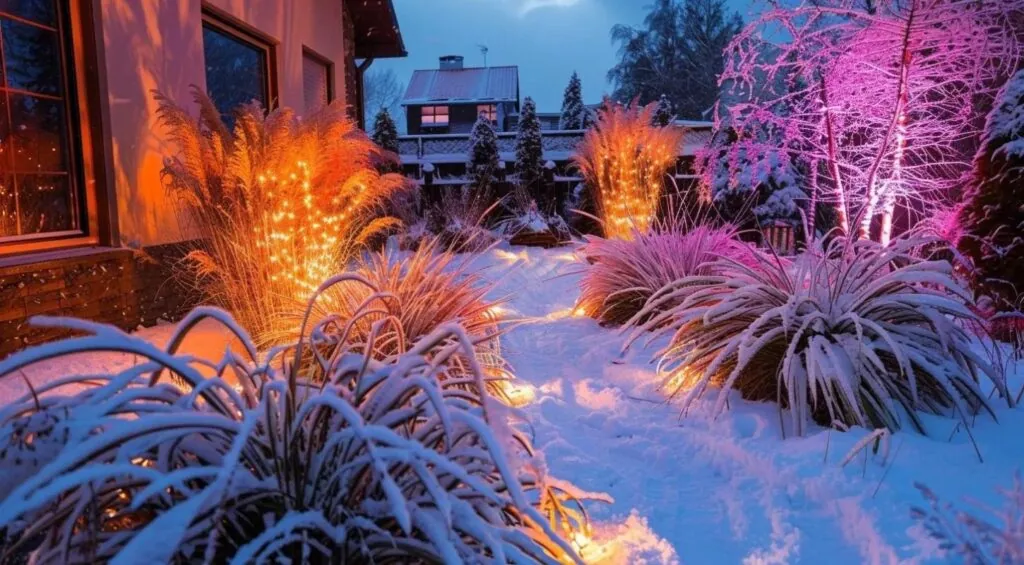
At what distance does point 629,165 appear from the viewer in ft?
25.8

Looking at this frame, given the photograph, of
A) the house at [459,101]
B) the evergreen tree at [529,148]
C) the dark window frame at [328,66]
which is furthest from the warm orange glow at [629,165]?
the house at [459,101]

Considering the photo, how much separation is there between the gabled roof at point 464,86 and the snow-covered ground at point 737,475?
23130 mm

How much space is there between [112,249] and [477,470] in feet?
10.4

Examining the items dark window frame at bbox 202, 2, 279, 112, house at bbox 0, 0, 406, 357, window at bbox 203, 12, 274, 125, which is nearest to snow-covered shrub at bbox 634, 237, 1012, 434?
house at bbox 0, 0, 406, 357

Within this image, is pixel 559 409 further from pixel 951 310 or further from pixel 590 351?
pixel 951 310

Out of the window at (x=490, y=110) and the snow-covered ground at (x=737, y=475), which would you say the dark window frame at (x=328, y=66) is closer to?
the snow-covered ground at (x=737, y=475)

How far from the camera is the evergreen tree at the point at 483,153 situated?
12.8 metres

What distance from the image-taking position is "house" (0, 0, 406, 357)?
317 cm

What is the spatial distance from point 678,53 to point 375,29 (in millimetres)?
18613

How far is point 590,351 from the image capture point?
12.8 ft

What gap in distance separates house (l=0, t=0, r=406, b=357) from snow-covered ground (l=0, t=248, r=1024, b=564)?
69 cm

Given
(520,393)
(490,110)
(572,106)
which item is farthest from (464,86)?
(520,393)

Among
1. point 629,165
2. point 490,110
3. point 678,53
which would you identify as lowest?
point 629,165

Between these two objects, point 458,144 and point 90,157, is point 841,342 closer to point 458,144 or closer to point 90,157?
point 90,157
